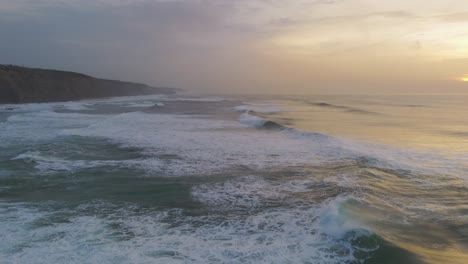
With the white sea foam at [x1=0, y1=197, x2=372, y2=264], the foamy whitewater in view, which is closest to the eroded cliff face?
the foamy whitewater

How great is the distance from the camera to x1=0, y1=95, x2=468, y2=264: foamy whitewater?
714 cm

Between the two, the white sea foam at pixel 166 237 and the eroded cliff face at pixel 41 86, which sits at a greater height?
the eroded cliff face at pixel 41 86

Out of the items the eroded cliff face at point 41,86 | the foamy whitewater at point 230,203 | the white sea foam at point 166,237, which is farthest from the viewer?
the eroded cliff face at point 41,86

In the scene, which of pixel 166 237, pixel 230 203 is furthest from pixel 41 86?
pixel 166 237

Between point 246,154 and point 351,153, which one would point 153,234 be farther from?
point 351,153

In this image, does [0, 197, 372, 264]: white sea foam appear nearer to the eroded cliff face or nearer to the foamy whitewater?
the foamy whitewater

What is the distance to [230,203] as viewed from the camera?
10102 mm

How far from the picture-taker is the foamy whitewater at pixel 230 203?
7145 mm

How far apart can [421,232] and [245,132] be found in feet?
58.0

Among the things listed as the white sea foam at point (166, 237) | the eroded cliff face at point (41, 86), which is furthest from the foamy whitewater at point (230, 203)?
the eroded cliff face at point (41, 86)

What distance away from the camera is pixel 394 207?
9.71 meters

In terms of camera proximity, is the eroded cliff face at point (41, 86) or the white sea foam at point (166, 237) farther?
the eroded cliff face at point (41, 86)

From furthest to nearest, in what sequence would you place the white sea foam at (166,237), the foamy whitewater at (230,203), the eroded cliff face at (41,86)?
the eroded cliff face at (41,86) → the foamy whitewater at (230,203) → the white sea foam at (166,237)

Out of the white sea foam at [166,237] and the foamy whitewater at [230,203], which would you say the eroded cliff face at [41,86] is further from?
the white sea foam at [166,237]
